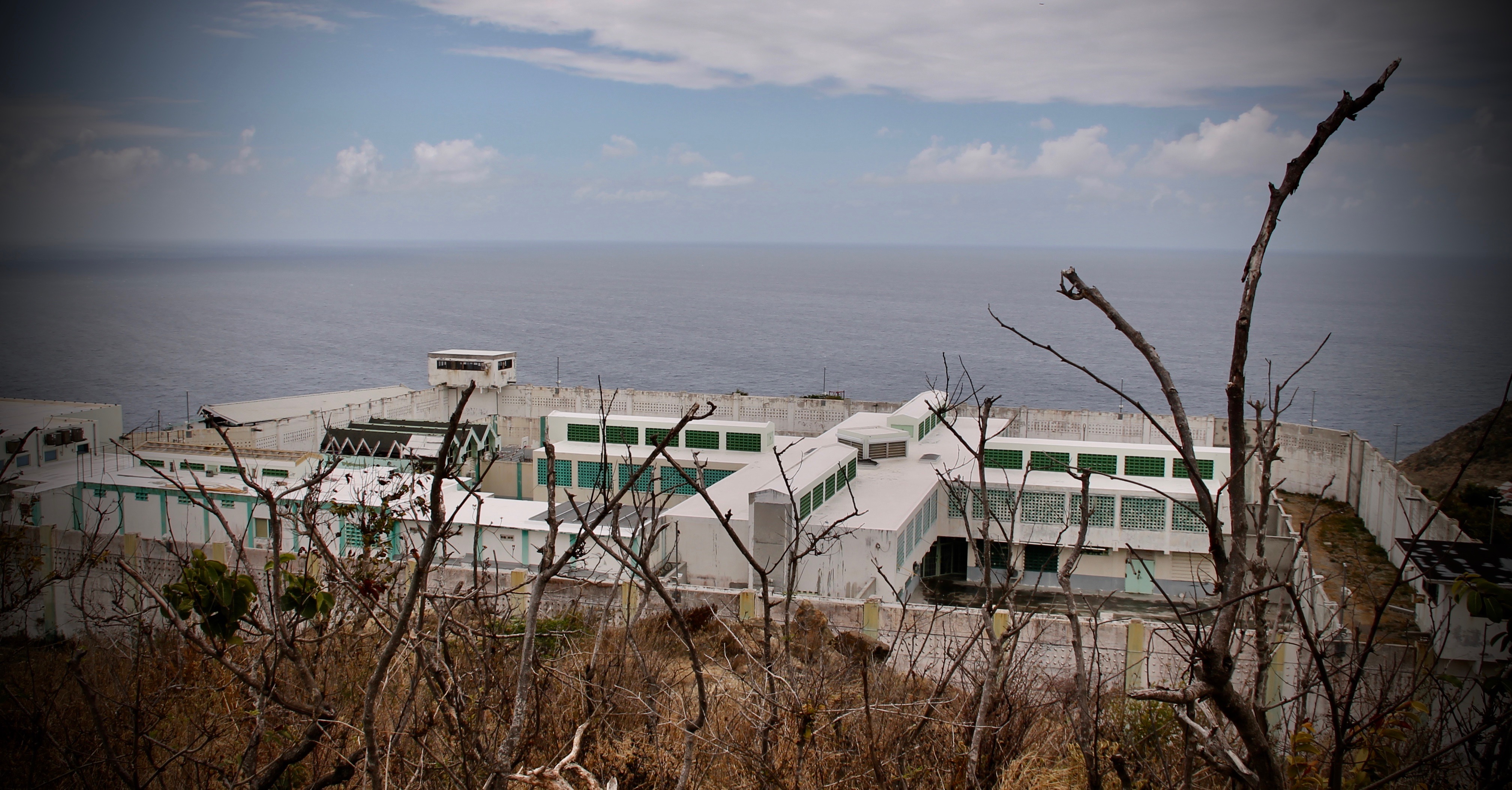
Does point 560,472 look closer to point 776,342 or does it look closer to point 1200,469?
point 1200,469

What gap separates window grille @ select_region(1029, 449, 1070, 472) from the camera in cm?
2466

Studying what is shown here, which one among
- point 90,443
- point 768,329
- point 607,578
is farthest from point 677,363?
point 607,578

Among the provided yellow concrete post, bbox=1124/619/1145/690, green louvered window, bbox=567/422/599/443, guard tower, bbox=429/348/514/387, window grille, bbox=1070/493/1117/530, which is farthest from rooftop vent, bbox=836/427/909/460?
guard tower, bbox=429/348/514/387

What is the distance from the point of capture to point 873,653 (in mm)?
13898

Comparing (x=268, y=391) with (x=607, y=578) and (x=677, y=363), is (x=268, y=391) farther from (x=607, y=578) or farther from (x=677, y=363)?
(x=607, y=578)

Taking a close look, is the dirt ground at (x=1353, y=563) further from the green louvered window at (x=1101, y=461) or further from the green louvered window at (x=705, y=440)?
the green louvered window at (x=705, y=440)

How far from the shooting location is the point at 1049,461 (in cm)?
2489

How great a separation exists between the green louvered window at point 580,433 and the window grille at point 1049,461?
12.4 meters

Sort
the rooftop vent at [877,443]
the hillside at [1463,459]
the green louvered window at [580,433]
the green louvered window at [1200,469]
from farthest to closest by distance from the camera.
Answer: the hillside at [1463,459]
the green louvered window at [580,433]
the rooftop vent at [877,443]
the green louvered window at [1200,469]

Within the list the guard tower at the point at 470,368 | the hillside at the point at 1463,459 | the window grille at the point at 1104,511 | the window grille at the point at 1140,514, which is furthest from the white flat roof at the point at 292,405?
the hillside at the point at 1463,459

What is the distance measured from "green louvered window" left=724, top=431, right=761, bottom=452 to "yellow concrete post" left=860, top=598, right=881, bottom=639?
13.2 metres

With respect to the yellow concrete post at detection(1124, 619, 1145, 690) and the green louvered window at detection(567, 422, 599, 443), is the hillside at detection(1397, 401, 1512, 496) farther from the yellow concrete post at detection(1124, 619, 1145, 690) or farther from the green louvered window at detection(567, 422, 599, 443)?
the green louvered window at detection(567, 422, 599, 443)

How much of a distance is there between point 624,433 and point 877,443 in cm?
734

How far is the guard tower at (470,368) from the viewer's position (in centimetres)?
3800
